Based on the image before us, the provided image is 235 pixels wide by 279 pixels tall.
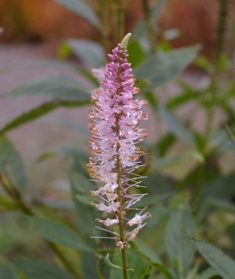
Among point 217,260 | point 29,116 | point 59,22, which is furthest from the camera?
point 59,22

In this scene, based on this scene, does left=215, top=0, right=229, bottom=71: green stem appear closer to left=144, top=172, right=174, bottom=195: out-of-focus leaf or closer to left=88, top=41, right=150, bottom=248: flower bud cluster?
left=144, top=172, right=174, bottom=195: out-of-focus leaf

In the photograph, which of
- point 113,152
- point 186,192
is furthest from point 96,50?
point 113,152

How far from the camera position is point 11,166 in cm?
101

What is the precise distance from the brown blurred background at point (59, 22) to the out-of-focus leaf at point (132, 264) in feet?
11.9

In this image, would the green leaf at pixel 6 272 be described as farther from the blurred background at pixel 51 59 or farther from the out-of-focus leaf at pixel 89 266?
the blurred background at pixel 51 59

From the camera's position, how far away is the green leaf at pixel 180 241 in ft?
2.55

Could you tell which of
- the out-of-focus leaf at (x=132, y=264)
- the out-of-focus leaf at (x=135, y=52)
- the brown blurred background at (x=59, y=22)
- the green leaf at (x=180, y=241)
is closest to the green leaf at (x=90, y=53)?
the out-of-focus leaf at (x=135, y=52)

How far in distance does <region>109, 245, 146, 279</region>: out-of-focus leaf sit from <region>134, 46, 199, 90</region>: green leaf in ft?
1.33

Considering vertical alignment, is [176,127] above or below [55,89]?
below

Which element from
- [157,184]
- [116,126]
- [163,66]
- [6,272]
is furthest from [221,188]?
[116,126]

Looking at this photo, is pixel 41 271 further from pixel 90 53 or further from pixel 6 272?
pixel 90 53

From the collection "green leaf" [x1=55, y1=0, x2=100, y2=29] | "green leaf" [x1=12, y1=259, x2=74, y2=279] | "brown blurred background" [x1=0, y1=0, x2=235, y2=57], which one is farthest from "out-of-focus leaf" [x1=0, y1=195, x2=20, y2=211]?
"brown blurred background" [x1=0, y1=0, x2=235, y2=57]

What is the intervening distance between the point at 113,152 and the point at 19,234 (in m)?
1.37

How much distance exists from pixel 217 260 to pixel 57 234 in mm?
238
